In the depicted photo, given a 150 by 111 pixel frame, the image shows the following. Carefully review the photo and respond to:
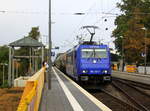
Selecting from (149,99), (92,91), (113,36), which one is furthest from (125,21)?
(149,99)

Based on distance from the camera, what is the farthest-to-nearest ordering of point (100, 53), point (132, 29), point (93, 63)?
point (132, 29)
point (100, 53)
point (93, 63)

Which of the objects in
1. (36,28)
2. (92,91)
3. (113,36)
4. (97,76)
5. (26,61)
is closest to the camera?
(97,76)

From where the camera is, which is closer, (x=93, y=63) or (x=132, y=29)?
(x=93, y=63)

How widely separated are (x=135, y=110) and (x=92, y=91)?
1119 cm

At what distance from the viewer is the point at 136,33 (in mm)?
59062

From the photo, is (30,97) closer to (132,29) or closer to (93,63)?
(93,63)

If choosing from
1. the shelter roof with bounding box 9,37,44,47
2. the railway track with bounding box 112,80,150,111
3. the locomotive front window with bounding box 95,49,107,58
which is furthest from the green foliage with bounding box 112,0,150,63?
the railway track with bounding box 112,80,150,111

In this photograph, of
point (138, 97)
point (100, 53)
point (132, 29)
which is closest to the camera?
point (138, 97)

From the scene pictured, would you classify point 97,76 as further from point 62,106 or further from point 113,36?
point 113,36

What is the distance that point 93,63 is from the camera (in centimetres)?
2541

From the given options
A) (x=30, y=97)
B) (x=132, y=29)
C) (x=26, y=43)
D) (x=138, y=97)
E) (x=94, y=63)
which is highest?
(x=132, y=29)

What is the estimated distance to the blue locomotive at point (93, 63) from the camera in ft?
82.0

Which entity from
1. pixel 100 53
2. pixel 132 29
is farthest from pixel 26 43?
pixel 132 29

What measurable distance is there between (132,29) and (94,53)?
1395 inches
